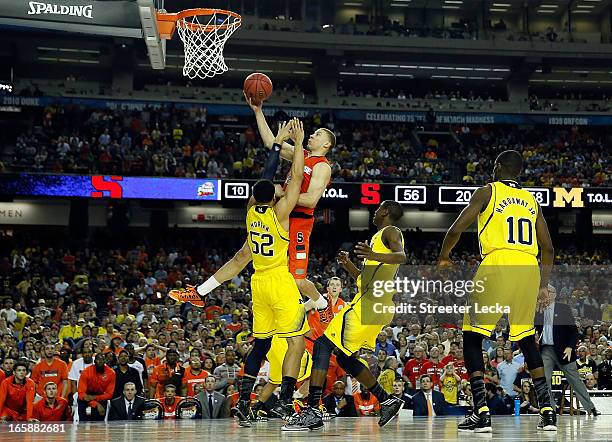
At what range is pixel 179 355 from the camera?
→ 41.8 ft

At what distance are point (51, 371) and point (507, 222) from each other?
741 cm

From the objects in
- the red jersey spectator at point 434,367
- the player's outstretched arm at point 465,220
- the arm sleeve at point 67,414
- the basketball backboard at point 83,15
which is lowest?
the arm sleeve at point 67,414

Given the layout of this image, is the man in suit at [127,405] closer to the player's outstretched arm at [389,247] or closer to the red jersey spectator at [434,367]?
the red jersey spectator at [434,367]

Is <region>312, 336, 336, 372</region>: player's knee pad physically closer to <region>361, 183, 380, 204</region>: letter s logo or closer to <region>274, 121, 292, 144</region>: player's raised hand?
<region>274, 121, 292, 144</region>: player's raised hand

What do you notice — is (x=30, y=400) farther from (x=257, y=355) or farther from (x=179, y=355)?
(x=257, y=355)

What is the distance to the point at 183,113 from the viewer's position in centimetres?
3123

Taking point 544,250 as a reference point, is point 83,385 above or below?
below

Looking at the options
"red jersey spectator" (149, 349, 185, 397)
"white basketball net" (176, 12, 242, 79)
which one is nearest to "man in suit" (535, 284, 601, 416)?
"red jersey spectator" (149, 349, 185, 397)

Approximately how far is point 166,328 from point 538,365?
376 inches

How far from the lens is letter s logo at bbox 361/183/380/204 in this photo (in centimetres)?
2594

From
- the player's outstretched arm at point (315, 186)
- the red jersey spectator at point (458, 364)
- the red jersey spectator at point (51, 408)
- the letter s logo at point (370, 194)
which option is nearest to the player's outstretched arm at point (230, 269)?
the player's outstretched arm at point (315, 186)

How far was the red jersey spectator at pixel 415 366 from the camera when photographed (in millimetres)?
12656

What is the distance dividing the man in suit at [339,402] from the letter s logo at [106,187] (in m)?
14.6

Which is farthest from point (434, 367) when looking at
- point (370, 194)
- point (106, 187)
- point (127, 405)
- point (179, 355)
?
point (106, 187)
